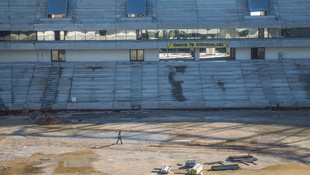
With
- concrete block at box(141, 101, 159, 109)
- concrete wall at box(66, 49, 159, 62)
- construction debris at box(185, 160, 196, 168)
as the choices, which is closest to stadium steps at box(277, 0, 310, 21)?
concrete wall at box(66, 49, 159, 62)

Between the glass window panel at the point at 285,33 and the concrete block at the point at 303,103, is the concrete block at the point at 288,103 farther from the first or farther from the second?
the glass window panel at the point at 285,33

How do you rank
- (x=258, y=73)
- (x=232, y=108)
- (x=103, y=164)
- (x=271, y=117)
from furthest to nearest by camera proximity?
(x=258, y=73), (x=232, y=108), (x=271, y=117), (x=103, y=164)

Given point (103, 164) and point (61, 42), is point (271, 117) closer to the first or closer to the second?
point (103, 164)

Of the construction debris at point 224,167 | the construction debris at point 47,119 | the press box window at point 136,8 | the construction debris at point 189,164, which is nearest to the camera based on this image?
the construction debris at point 224,167

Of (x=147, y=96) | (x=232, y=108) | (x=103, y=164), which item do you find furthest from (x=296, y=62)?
(x=103, y=164)

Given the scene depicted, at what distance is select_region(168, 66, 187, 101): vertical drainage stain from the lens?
175 ft

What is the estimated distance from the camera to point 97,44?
58.4 m

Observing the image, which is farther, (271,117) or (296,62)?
(296,62)

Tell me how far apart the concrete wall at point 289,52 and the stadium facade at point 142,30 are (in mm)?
148

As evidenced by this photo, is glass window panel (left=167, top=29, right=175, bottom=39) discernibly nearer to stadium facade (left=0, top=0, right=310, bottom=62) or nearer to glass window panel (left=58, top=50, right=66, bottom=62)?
stadium facade (left=0, top=0, right=310, bottom=62)

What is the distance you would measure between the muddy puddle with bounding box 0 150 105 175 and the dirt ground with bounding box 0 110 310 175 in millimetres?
73

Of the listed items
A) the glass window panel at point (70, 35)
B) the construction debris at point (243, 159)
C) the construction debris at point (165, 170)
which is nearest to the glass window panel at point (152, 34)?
the glass window panel at point (70, 35)

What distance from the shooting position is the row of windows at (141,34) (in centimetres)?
5916

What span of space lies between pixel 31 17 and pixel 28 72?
28.1 ft
